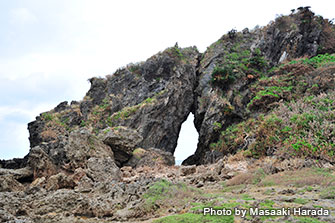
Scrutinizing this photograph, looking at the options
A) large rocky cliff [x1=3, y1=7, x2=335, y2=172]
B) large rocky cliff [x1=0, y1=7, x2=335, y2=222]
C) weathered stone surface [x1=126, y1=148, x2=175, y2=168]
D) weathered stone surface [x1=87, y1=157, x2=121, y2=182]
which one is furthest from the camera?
large rocky cliff [x1=3, y1=7, x2=335, y2=172]

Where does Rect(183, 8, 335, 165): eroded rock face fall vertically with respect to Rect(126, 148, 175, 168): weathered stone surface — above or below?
above

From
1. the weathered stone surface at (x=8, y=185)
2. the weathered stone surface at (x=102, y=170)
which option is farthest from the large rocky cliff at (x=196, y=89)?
the weathered stone surface at (x=8, y=185)

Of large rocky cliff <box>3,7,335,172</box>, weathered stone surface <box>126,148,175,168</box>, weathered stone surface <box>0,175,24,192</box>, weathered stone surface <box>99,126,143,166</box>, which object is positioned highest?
large rocky cliff <box>3,7,335,172</box>

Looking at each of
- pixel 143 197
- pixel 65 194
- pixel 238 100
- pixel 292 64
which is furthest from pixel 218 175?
pixel 292 64

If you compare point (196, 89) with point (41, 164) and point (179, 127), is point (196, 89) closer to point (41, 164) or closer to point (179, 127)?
point (179, 127)

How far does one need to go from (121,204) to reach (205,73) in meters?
20.5

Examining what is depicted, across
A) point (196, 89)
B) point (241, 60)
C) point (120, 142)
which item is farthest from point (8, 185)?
point (241, 60)

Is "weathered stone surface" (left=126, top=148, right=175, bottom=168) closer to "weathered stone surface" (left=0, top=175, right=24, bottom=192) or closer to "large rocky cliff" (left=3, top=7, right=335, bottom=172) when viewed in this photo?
"large rocky cliff" (left=3, top=7, right=335, bottom=172)

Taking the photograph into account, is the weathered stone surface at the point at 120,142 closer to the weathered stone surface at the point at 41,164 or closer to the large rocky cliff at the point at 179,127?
the large rocky cliff at the point at 179,127

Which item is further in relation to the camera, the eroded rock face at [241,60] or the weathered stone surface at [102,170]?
the eroded rock face at [241,60]

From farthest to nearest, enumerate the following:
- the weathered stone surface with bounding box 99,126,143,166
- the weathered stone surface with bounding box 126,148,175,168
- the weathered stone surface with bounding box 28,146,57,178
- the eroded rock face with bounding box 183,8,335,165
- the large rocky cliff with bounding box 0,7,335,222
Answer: the eroded rock face with bounding box 183,8,335,165 → the weathered stone surface with bounding box 126,148,175,168 → the weathered stone surface with bounding box 99,126,143,166 → the weathered stone surface with bounding box 28,146,57,178 → the large rocky cliff with bounding box 0,7,335,222

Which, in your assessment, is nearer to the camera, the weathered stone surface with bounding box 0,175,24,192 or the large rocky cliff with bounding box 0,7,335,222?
the large rocky cliff with bounding box 0,7,335,222

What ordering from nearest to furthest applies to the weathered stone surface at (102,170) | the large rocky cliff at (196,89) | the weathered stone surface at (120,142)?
1. the weathered stone surface at (102,170)
2. the weathered stone surface at (120,142)
3. the large rocky cliff at (196,89)

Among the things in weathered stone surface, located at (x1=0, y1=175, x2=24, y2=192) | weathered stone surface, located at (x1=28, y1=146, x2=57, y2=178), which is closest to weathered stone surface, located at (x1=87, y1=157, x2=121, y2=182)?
weathered stone surface, located at (x1=28, y1=146, x2=57, y2=178)
